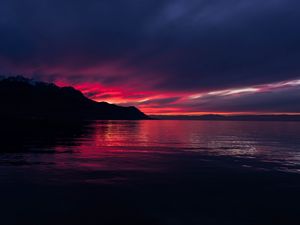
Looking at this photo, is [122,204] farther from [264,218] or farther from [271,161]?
[271,161]

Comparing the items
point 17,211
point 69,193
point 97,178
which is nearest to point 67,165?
point 97,178

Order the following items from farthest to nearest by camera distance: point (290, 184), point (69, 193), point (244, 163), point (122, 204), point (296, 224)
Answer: point (244, 163) → point (290, 184) → point (69, 193) → point (122, 204) → point (296, 224)

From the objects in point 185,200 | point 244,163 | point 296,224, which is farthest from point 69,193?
point 244,163

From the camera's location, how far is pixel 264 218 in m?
14.6

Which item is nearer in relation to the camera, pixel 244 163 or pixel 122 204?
pixel 122 204

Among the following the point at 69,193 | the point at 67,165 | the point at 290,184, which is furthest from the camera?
the point at 67,165

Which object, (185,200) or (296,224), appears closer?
(296,224)

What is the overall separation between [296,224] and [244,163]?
1833 centimetres

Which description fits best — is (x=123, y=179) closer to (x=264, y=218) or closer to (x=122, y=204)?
(x=122, y=204)

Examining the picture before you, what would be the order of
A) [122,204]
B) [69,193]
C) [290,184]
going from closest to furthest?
[122,204] < [69,193] < [290,184]

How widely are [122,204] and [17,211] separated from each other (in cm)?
610

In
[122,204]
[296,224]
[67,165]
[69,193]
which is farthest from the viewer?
[67,165]

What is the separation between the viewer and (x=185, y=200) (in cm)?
1714

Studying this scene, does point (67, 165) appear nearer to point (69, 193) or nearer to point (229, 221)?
point (69, 193)
